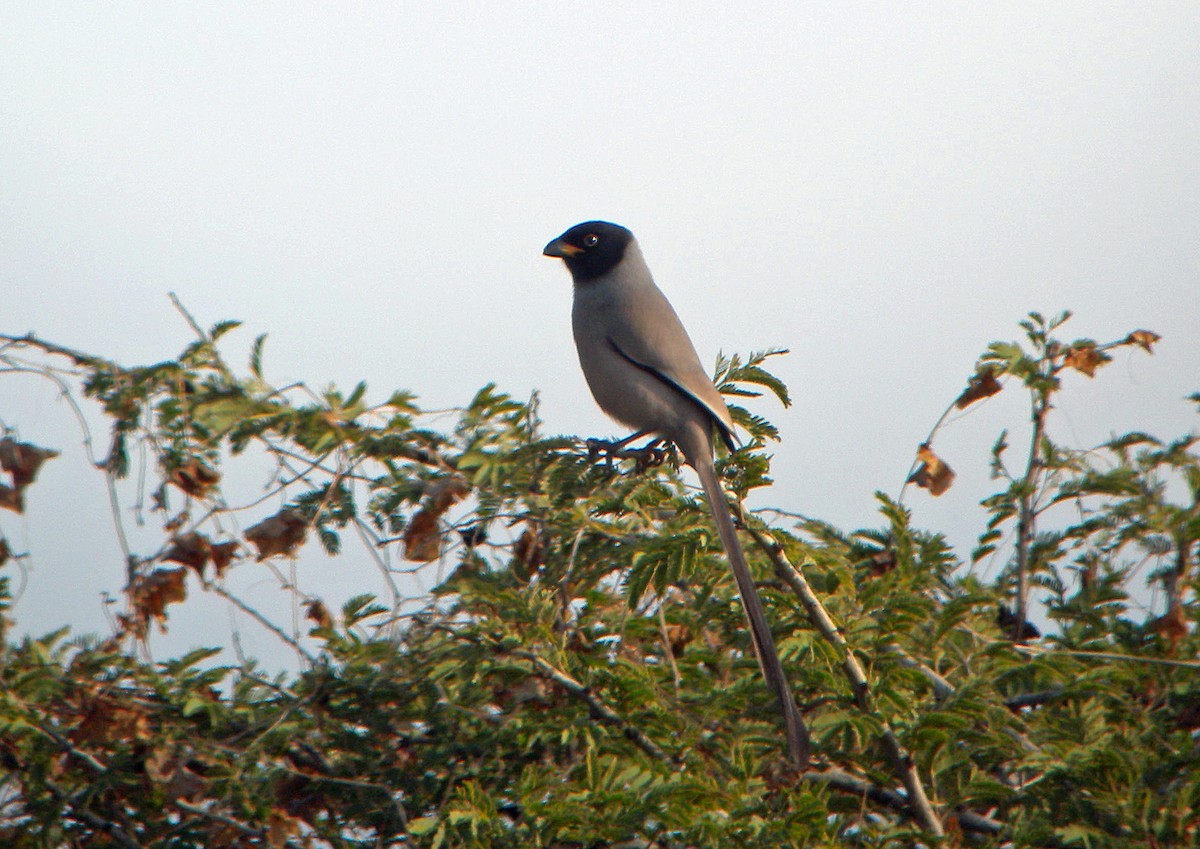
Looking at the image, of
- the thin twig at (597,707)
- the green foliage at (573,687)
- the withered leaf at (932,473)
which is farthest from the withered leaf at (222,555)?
the withered leaf at (932,473)

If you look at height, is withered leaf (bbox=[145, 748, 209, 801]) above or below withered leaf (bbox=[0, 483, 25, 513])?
below

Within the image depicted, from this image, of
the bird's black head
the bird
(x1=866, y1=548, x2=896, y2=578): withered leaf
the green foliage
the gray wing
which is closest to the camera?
the green foliage

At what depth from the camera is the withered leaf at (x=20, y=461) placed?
3.77 meters

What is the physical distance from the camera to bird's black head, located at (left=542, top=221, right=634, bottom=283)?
6.08 metres

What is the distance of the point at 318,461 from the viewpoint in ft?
11.0

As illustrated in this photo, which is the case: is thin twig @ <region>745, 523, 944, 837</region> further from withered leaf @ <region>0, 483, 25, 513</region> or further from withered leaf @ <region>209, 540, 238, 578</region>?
withered leaf @ <region>0, 483, 25, 513</region>

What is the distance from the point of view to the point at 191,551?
3639 millimetres

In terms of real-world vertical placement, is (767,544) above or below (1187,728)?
above

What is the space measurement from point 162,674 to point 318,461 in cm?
105

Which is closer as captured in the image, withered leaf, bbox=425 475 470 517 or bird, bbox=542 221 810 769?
withered leaf, bbox=425 475 470 517

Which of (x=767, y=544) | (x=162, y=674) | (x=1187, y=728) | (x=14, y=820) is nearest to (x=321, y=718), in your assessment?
(x=162, y=674)

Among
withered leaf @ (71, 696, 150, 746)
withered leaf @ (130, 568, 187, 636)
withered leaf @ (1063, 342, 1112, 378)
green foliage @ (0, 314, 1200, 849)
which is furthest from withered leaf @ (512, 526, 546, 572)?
withered leaf @ (1063, 342, 1112, 378)

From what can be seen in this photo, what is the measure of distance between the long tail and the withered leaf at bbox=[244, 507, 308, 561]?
1.21m

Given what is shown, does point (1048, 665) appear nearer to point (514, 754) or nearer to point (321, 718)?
point (514, 754)
